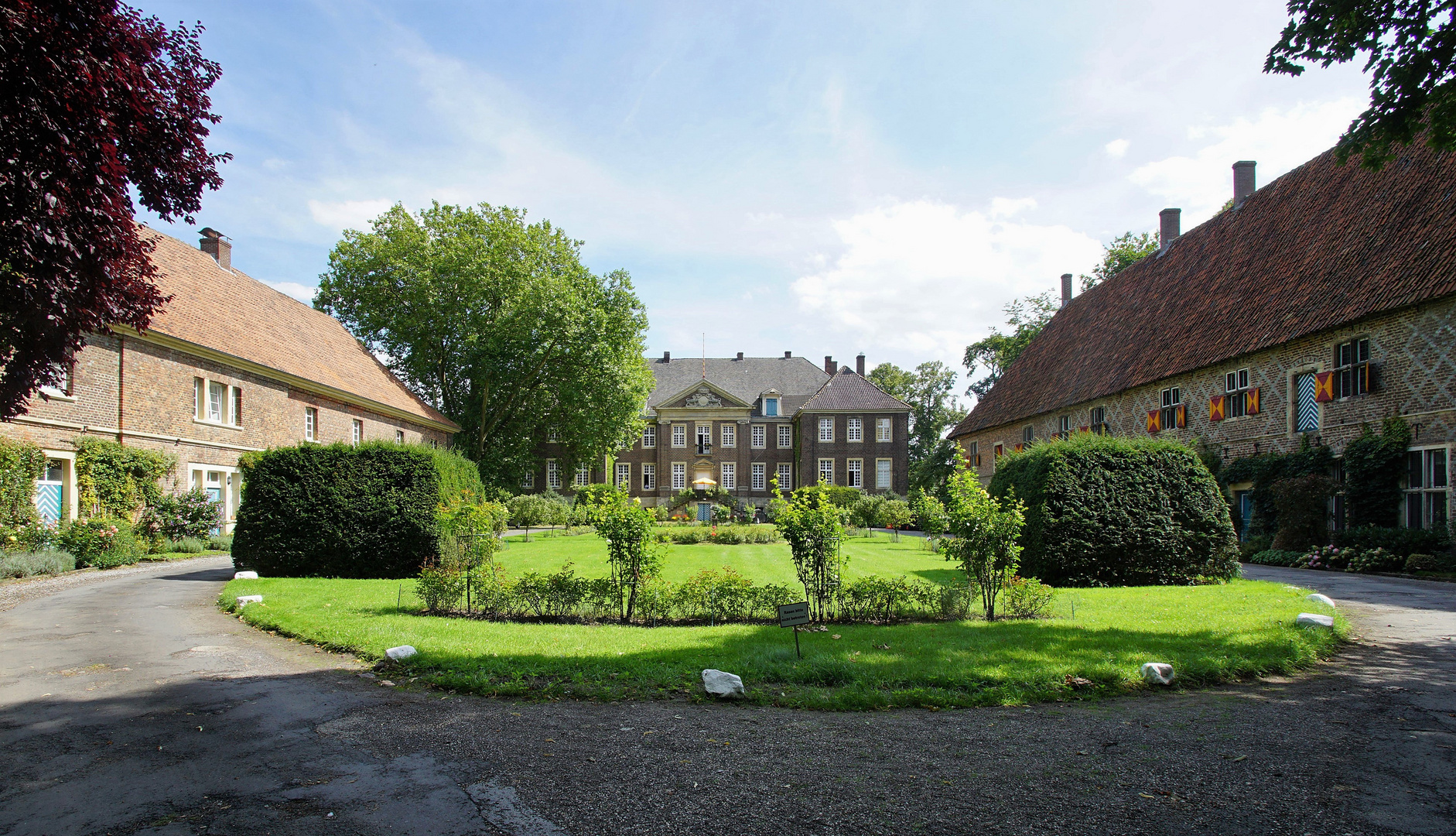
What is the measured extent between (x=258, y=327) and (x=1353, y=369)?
3434cm

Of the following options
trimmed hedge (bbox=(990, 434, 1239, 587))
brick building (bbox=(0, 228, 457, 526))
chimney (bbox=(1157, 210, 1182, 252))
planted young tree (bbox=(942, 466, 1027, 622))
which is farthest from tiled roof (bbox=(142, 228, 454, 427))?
chimney (bbox=(1157, 210, 1182, 252))

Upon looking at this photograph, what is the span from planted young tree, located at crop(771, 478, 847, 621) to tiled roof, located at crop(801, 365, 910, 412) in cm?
4285

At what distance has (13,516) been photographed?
1742cm

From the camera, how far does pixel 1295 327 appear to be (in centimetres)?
2003

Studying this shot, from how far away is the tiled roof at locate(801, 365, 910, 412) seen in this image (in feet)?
173

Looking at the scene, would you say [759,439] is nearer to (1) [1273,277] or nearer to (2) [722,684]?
(1) [1273,277]

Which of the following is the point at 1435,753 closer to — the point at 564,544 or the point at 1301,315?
the point at 1301,315

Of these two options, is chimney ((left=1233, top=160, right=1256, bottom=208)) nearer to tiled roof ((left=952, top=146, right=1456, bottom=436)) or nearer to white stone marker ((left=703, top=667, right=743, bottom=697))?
tiled roof ((left=952, top=146, right=1456, bottom=436))

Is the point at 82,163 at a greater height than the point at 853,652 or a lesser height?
greater

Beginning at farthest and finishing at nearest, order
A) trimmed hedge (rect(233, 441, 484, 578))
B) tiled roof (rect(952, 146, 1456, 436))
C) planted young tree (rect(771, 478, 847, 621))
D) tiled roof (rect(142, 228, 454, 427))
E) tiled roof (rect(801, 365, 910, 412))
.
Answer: tiled roof (rect(801, 365, 910, 412)) < tiled roof (rect(142, 228, 454, 427)) < tiled roof (rect(952, 146, 1456, 436)) < trimmed hedge (rect(233, 441, 484, 578)) < planted young tree (rect(771, 478, 847, 621))

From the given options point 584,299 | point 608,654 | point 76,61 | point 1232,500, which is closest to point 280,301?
point 584,299

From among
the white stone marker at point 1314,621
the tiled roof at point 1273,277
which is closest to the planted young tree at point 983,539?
the white stone marker at point 1314,621

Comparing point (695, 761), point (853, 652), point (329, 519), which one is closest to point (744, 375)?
point (329, 519)

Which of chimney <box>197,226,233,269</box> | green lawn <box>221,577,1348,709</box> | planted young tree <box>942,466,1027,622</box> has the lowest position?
green lawn <box>221,577,1348,709</box>
